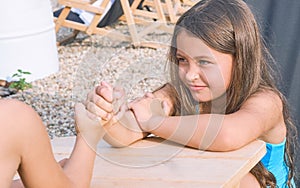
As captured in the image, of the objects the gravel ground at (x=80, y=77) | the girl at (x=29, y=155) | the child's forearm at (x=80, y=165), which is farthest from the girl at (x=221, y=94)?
the girl at (x=29, y=155)

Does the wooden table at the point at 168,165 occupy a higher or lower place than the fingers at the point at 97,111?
lower

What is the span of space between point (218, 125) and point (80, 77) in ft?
1.43

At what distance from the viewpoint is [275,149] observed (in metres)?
2.07

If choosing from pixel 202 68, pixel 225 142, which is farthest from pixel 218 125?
pixel 202 68

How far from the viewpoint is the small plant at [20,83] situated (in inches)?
183

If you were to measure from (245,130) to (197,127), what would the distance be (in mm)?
143

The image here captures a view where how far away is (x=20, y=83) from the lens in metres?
4.66

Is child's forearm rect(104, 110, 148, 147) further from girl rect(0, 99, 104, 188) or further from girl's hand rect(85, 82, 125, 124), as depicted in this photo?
girl rect(0, 99, 104, 188)

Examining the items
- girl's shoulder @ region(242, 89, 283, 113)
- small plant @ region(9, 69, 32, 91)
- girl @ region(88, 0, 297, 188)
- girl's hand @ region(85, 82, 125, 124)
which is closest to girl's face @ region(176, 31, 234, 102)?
girl @ region(88, 0, 297, 188)

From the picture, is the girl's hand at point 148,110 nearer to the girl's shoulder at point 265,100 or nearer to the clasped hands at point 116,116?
the clasped hands at point 116,116

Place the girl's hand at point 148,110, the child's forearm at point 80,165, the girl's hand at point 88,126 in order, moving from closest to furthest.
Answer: the child's forearm at point 80,165 < the girl's hand at point 88,126 < the girl's hand at point 148,110

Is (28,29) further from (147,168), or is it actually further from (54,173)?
(54,173)

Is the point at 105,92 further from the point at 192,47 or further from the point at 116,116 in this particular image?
the point at 192,47

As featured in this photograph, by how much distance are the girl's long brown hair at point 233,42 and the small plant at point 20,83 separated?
2.79m
